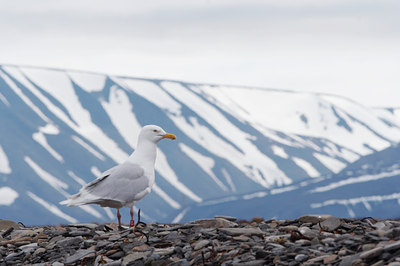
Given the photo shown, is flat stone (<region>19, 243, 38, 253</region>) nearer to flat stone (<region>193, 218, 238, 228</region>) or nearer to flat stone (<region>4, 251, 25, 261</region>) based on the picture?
flat stone (<region>4, 251, 25, 261</region>)

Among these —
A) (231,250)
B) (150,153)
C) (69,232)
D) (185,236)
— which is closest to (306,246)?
(231,250)

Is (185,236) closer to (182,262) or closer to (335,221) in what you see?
(182,262)

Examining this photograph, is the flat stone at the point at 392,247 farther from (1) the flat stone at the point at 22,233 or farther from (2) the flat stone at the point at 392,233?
(1) the flat stone at the point at 22,233

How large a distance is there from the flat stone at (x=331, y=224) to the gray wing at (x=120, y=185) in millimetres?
5319

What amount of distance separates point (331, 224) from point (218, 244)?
7.62ft

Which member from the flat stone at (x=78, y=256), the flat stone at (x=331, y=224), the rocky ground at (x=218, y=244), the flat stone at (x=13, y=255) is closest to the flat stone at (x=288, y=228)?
the rocky ground at (x=218, y=244)

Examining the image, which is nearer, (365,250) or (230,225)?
(365,250)

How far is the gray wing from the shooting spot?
20516mm

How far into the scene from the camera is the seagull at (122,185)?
20500mm

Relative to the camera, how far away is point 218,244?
16.2 m

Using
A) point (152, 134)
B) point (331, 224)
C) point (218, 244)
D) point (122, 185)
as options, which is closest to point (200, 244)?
point (218, 244)

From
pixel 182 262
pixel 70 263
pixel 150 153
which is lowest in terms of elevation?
pixel 182 262

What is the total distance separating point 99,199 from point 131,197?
77cm

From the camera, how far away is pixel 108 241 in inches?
685
